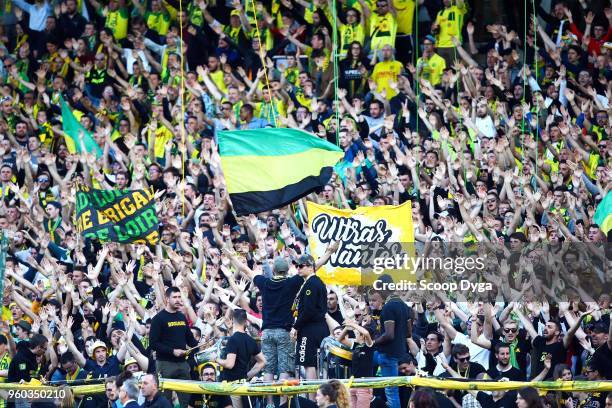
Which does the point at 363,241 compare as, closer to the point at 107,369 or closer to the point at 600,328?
the point at 107,369

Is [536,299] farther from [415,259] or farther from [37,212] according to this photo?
[37,212]

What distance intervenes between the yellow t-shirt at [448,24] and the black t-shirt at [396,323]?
9326 mm

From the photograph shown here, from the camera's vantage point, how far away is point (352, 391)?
659 inches

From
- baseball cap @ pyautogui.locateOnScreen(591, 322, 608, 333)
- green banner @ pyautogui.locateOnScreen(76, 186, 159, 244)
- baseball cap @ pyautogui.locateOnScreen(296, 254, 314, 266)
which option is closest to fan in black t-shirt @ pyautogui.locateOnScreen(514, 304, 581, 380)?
baseball cap @ pyautogui.locateOnScreen(591, 322, 608, 333)

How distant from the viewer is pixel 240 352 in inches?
682

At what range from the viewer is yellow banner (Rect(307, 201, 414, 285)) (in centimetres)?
1995

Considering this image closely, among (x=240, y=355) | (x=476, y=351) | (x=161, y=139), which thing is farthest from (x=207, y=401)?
(x=161, y=139)

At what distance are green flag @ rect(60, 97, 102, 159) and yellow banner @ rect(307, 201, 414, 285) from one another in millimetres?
5353

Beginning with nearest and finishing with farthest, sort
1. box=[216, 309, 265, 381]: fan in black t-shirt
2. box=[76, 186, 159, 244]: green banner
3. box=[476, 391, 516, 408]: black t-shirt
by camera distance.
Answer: box=[476, 391, 516, 408]: black t-shirt
box=[216, 309, 265, 381]: fan in black t-shirt
box=[76, 186, 159, 244]: green banner

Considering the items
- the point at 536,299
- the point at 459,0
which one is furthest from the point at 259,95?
the point at 536,299

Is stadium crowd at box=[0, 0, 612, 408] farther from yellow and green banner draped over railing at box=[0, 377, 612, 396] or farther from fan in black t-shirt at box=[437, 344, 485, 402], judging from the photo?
yellow and green banner draped over railing at box=[0, 377, 612, 396]

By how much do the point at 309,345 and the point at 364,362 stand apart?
1.86 feet

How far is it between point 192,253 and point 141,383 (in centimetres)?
611

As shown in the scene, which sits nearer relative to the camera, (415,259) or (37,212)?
(415,259)
